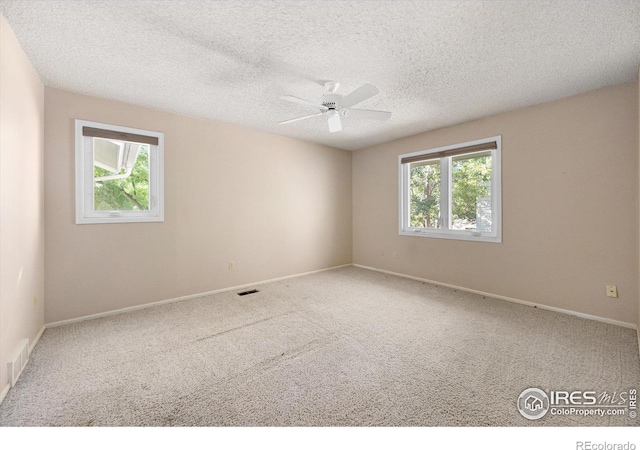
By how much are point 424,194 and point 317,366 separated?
3334 millimetres

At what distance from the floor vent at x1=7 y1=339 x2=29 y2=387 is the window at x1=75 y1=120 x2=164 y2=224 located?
4.14ft

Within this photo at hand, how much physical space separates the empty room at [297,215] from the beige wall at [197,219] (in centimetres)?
3

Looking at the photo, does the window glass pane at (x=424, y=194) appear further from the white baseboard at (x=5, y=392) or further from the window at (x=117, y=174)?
the white baseboard at (x=5, y=392)

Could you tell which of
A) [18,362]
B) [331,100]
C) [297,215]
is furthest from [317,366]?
[297,215]

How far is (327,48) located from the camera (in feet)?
6.67

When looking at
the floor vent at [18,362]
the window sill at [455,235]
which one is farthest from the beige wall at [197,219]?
the window sill at [455,235]

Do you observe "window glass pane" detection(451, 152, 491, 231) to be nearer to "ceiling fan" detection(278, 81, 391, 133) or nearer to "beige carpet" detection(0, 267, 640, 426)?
"beige carpet" detection(0, 267, 640, 426)

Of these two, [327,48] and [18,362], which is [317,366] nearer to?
[18,362]

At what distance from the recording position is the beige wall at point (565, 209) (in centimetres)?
265

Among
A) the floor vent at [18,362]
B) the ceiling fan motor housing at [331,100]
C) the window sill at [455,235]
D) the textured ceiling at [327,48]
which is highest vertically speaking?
the textured ceiling at [327,48]

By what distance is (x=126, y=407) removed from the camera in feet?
5.18

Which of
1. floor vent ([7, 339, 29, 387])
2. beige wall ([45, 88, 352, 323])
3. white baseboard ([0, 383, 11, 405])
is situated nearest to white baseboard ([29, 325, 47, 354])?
beige wall ([45, 88, 352, 323])

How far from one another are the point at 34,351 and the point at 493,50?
4.26 metres

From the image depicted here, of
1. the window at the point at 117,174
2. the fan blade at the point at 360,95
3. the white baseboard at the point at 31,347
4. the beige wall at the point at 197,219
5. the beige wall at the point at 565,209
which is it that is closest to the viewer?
the white baseboard at the point at 31,347
